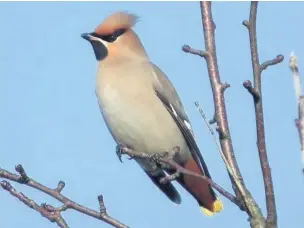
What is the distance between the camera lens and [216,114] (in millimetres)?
2568

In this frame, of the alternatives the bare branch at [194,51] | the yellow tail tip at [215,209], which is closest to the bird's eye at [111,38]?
the yellow tail tip at [215,209]

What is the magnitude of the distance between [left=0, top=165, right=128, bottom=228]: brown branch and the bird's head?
2.44 metres

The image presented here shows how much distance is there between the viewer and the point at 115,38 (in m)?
4.93

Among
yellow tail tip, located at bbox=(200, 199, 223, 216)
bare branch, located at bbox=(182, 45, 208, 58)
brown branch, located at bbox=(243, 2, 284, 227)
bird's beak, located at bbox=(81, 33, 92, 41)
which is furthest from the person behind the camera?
bird's beak, located at bbox=(81, 33, 92, 41)

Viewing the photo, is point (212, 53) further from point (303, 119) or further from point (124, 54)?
point (124, 54)

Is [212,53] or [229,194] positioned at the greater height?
[212,53]

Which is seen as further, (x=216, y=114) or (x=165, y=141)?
(x=165, y=141)

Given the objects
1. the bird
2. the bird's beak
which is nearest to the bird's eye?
the bird

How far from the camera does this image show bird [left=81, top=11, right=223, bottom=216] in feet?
14.6

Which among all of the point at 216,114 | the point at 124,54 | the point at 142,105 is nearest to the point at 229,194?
the point at 216,114

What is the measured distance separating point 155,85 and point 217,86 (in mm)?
1941

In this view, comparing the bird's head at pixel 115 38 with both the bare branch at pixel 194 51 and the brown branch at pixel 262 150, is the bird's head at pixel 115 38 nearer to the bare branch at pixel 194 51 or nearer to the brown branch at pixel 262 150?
the bare branch at pixel 194 51

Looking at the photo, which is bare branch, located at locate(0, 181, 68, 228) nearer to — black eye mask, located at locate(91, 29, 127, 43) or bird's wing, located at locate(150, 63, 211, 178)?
bird's wing, located at locate(150, 63, 211, 178)

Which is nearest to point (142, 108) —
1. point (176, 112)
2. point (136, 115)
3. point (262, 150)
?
point (136, 115)
